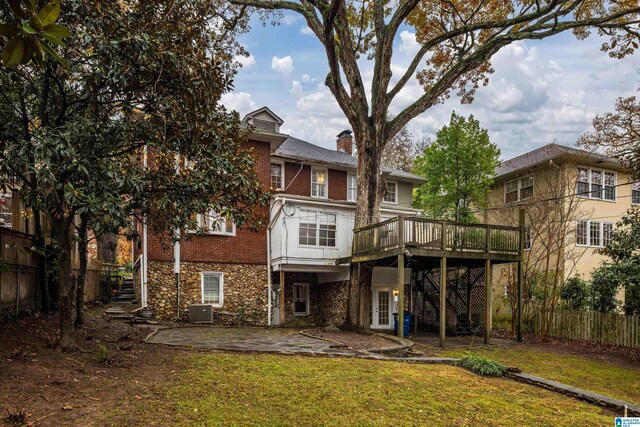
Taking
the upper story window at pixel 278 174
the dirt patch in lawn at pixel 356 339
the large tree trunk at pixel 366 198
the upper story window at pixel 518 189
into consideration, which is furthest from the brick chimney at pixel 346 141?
the dirt patch in lawn at pixel 356 339

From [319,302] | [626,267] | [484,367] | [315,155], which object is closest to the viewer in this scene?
[484,367]

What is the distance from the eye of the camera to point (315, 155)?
21.5m

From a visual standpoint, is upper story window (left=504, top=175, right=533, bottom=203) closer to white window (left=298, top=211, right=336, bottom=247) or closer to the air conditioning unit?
white window (left=298, top=211, right=336, bottom=247)

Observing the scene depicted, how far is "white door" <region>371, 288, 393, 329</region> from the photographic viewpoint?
63.1 ft

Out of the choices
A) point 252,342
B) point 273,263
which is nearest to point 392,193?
point 273,263

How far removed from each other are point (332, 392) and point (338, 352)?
385cm

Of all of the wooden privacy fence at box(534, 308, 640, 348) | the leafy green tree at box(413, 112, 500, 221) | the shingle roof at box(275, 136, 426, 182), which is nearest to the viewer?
the wooden privacy fence at box(534, 308, 640, 348)

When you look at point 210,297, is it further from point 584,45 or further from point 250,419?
point 584,45

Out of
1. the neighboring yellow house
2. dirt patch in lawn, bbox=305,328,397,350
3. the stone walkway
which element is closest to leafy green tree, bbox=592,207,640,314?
the neighboring yellow house

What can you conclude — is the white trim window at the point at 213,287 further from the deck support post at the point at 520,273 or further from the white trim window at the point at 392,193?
the deck support post at the point at 520,273

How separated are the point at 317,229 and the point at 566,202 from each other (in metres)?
11.9

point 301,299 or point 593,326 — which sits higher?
point 301,299

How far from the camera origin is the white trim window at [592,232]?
2331 centimetres

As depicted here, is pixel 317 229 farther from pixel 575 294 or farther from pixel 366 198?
pixel 575 294
